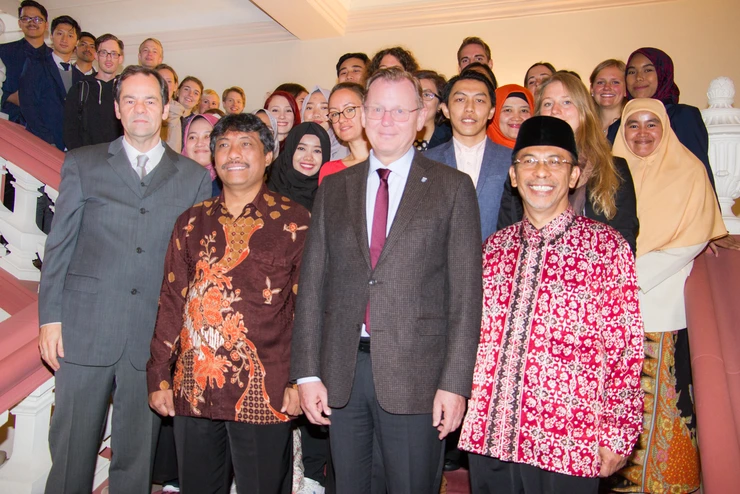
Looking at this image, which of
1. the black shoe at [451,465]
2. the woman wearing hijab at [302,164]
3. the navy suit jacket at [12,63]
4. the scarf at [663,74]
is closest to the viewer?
the black shoe at [451,465]

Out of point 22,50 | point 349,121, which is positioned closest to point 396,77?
point 349,121

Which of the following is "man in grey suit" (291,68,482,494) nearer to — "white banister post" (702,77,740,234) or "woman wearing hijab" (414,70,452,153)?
"woman wearing hijab" (414,70,452,153)

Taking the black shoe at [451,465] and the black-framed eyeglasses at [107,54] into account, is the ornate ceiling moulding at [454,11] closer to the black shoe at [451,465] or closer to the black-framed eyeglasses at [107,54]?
the black-framed eyeglasses at [107,54]

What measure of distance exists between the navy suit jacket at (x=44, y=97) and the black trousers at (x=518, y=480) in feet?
14.3

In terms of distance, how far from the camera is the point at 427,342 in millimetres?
1969

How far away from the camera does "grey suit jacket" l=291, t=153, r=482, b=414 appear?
1.94m

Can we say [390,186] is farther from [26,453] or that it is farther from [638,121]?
[26,453]

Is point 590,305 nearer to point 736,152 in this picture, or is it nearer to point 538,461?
point 538,461

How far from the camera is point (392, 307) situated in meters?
1.96

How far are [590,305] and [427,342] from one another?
20.8 inches

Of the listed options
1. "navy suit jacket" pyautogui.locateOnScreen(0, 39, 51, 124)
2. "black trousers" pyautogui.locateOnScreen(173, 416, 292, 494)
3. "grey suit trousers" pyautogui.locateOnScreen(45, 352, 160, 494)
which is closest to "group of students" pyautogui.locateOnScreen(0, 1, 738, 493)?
"black trousers" pyautogui.locateOnScreen(173, 416, 292, 494)

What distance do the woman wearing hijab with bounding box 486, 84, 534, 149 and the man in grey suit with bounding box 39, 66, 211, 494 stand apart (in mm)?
1889

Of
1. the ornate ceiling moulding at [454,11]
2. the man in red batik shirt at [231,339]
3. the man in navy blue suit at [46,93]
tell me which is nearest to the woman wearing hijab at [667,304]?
the man in red batik shirt at [231,339]

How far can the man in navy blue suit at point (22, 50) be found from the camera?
5.10 m
